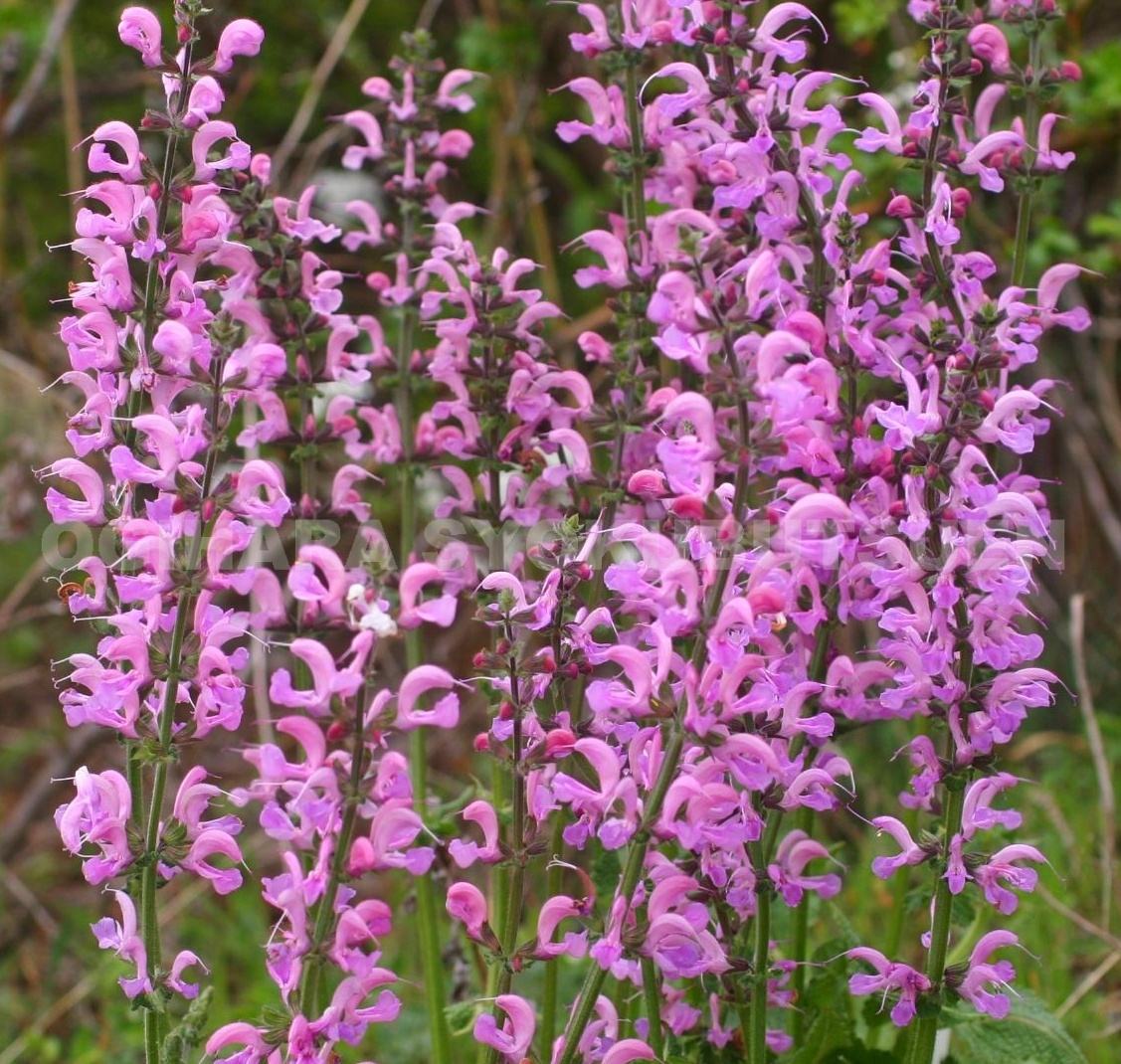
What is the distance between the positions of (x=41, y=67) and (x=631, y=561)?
159 inches

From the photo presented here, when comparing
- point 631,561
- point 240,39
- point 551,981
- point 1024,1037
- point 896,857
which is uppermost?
point 240,39

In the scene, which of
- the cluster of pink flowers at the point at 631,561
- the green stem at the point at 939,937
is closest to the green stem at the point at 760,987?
the cluster of pink flowers at the point at 631,561

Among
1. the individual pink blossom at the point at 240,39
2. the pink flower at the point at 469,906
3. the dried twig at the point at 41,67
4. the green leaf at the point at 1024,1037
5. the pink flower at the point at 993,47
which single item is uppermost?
the dried twig at the point at 41,67

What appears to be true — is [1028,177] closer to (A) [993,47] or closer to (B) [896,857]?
(A) [993,47]

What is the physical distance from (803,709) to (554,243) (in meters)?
4.12

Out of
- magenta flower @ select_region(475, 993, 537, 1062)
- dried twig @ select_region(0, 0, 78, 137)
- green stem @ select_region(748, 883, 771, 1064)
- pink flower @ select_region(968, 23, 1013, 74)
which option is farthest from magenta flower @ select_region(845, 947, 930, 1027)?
dried twig @ select_region(0, 0, 78, 137)

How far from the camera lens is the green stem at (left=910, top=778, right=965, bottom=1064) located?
1874mm

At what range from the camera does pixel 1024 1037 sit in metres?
2.26

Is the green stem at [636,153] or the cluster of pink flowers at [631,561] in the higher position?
the green stem at [636,153]

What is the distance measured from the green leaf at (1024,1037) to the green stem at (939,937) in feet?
0.89

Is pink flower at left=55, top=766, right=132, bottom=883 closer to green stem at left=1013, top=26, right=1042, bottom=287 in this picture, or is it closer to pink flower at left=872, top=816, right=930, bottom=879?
pink flower at left=872, top=816, right=930, bottom=879

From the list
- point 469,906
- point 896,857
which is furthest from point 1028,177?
point 469,906

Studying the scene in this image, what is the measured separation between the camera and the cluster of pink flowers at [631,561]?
166 cm

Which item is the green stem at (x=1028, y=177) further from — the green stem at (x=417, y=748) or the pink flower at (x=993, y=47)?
the green stem at (x=417, y=748)
